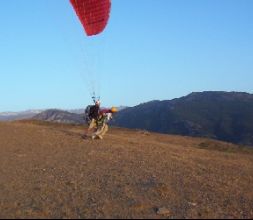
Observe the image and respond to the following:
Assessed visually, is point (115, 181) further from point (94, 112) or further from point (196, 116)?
point (196, 116)

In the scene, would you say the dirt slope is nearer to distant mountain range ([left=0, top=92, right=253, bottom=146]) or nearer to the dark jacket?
the dark jacket

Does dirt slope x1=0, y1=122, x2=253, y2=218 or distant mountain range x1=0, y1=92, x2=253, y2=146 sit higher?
distant mountain range x1=0, y1=92, x2=253, y2=146

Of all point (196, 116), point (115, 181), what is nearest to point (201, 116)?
point (196, 116)

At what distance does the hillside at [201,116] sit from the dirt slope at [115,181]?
60300 millimetres

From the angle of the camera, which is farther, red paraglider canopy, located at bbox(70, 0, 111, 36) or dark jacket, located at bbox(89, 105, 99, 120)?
dark jacket, located at bbox(89, 105, 99, 120)

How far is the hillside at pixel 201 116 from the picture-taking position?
88.1m

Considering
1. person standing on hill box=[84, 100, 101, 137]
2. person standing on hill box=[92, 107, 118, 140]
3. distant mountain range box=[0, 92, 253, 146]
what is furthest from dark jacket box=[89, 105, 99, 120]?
distant mountain range box=[0, 92, 253, 146]

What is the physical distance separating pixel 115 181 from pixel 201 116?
87.1m

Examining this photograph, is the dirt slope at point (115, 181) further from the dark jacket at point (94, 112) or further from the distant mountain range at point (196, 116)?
the distant mountain range at point (196, 116)

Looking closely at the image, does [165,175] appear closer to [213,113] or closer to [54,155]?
[54,155]

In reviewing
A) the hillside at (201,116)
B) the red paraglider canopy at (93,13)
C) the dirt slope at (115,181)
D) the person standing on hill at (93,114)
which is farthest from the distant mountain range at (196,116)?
the dirt slope at (115,181)

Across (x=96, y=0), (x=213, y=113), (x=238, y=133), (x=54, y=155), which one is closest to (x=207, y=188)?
(x=54, y=155)

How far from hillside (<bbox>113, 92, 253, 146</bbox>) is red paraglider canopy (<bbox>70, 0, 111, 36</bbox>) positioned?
59935mm

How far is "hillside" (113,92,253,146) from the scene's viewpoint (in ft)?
289
